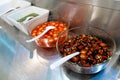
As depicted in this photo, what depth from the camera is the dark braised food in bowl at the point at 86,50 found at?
643 mm

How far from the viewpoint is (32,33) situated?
902 mm

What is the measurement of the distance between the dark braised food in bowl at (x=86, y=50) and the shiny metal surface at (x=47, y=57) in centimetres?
8

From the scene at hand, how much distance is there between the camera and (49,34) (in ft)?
2.77

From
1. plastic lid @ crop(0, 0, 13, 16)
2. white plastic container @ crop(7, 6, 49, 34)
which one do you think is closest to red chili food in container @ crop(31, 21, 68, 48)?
white plastic container @ crop(7, 6, 49, 34)

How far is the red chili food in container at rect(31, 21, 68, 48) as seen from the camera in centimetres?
81

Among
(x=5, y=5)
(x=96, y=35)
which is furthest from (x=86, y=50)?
(x=5, y=5)

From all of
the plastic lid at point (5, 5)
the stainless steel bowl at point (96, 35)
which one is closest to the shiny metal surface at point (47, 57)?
the stainless steel bowl at point (96, 35)

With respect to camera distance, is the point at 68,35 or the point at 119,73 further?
the point at 68,35

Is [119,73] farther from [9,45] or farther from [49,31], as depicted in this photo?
[9,45]

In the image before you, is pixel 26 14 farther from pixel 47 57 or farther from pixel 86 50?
pixel 86 50

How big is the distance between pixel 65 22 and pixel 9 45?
13.9 inches

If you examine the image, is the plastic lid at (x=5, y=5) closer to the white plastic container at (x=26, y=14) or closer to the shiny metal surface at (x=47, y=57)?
the white plastic container at (x=26, y=14)

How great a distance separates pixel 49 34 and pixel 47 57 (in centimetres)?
12

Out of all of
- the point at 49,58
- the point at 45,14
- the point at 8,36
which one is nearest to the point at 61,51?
the point at 49,58
